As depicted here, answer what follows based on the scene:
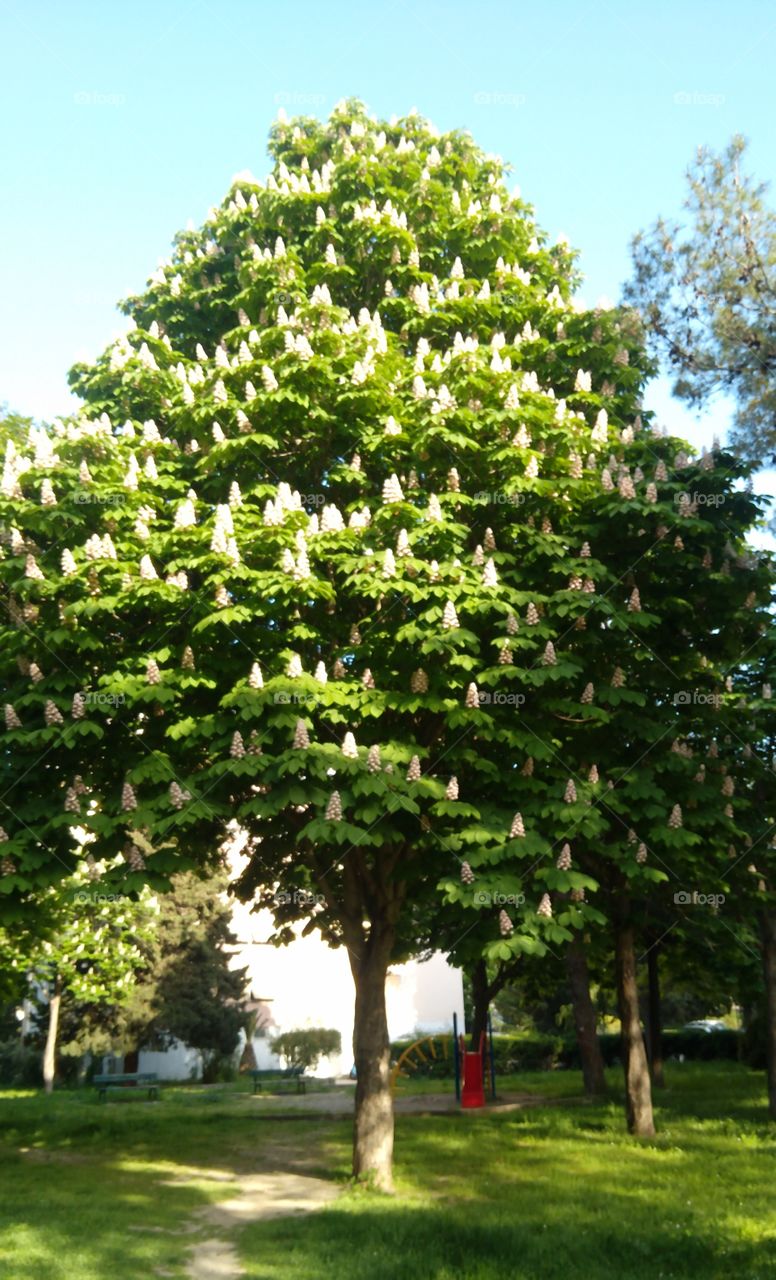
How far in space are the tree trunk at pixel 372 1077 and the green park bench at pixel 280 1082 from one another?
2063 cm

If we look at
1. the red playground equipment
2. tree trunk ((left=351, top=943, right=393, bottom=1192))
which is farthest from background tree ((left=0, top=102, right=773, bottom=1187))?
the red playground equipment

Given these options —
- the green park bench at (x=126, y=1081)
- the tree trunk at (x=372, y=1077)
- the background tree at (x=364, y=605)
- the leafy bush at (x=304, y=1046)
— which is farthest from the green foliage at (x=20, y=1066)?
the tree trunk at (x=372, y=1077)

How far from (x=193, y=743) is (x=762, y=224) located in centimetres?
1485

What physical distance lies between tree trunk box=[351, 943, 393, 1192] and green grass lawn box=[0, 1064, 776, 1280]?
1.95 ft

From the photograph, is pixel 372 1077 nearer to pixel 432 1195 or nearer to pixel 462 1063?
pixel 432 1195

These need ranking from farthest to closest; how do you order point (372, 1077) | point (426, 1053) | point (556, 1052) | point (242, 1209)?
point (426, 1053)
point (556, 1052)
point (372, 1077)
point (242, 1209)

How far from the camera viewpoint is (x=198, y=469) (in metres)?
18.0

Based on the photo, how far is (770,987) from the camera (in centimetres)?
2294

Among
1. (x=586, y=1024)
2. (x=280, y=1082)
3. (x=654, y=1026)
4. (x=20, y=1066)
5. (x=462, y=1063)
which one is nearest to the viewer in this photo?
(x=586, y=1024)

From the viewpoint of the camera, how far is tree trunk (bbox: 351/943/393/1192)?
1702 centimetres

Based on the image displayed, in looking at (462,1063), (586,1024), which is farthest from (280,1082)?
(586,1024)

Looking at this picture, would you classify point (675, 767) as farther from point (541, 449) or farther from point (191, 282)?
point (191, 282)

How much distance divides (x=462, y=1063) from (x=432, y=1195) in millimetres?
16610

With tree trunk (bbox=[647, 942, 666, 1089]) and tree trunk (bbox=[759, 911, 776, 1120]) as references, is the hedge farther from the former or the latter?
tree trunk (bbox=[759, 911, 776, 1120])
